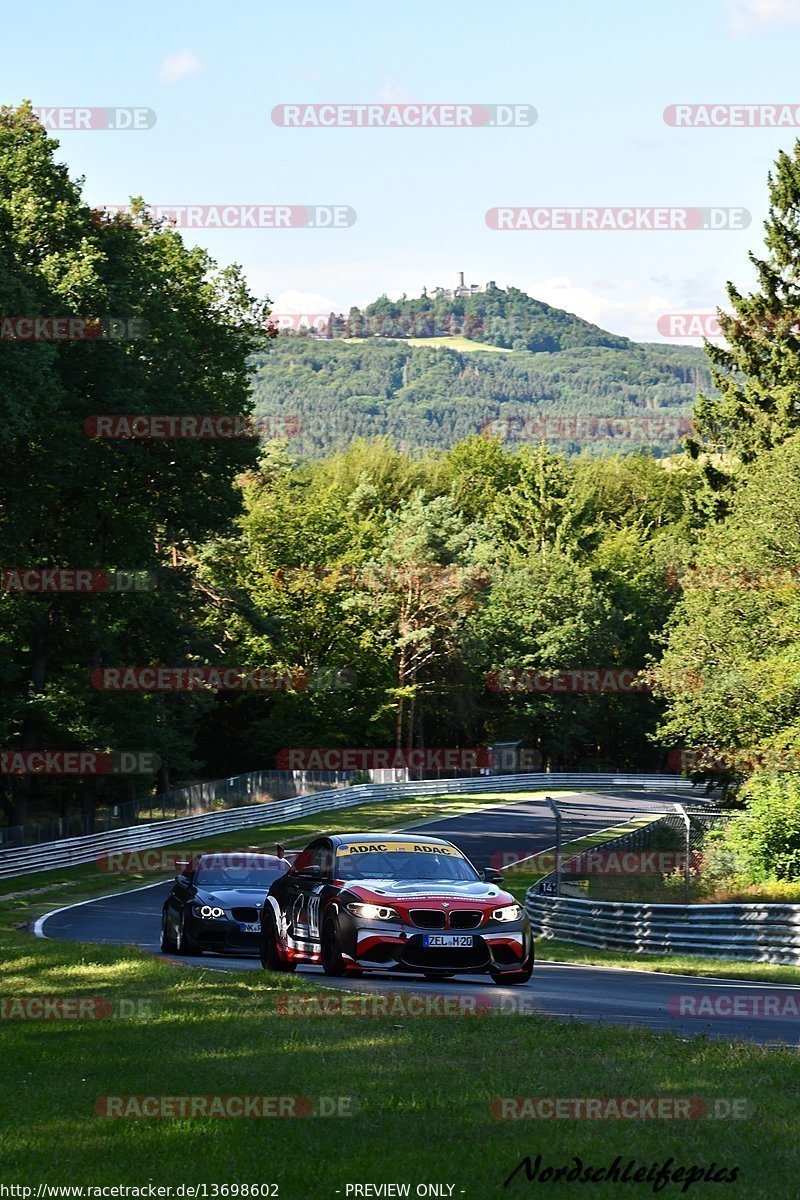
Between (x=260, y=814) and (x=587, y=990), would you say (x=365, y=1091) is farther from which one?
(x=260, y=814)

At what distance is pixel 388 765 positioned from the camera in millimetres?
85438

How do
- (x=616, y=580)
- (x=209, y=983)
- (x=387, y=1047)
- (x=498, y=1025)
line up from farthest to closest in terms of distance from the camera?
(x=616, y=580) → (x=209, y=983) → (x=498, y=1025) → (x=387, y=1047)

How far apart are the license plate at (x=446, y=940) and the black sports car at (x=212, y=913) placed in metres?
6.09

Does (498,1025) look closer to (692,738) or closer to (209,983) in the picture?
(209,983)

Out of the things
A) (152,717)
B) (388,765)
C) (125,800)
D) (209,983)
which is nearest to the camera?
(209,983)

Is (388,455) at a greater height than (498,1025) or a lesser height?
greater

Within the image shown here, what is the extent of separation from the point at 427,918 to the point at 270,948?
115 inches

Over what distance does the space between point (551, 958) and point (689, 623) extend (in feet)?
87.9

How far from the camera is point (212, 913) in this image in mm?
20172

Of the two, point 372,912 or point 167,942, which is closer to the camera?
point 372,912

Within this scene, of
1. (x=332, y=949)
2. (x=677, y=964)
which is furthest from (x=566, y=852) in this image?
(x=332, y=949)

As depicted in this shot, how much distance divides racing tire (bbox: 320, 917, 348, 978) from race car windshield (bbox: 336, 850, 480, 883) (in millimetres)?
572

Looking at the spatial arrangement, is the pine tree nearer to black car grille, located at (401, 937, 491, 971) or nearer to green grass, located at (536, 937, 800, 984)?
green grass, located at (536, 937, 800, 984)

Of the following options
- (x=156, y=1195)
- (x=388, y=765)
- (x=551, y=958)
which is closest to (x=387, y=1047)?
(x=156, y=1195)
